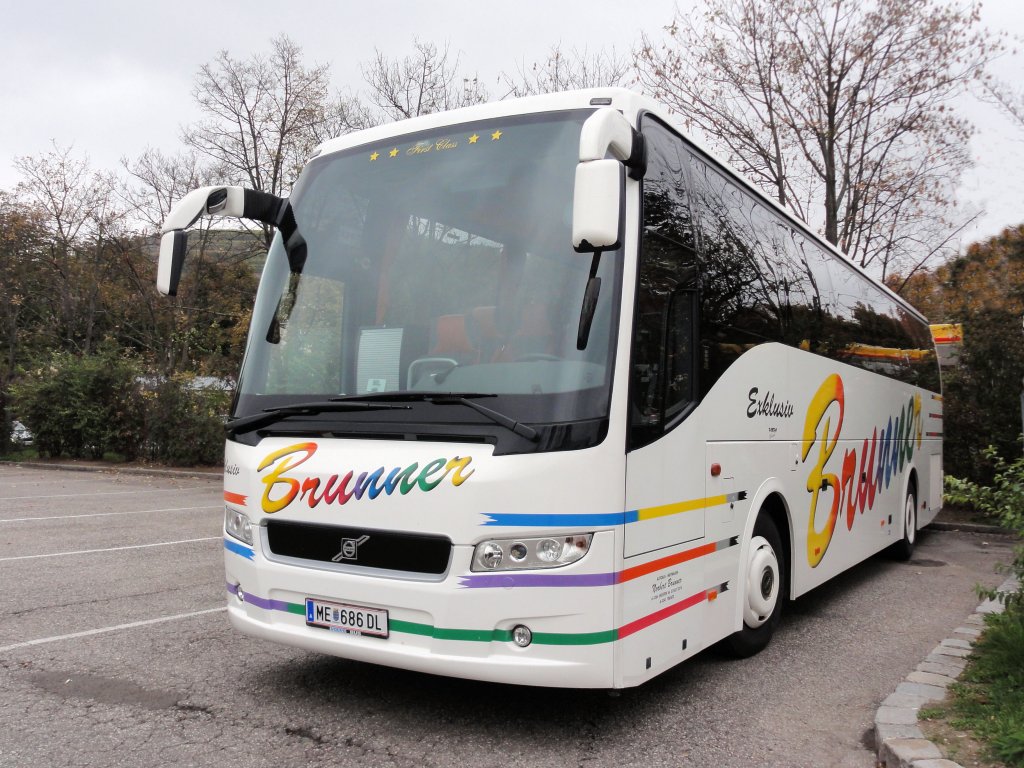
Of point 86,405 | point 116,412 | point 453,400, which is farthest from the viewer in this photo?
point 86,405

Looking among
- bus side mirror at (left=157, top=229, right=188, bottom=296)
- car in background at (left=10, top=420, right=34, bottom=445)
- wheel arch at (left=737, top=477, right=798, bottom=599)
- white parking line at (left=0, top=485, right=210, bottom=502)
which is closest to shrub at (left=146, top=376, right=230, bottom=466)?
white parking line at (left=0, top=485, right=210, bottom=502)

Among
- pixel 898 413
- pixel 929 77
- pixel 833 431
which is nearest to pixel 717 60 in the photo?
pixel 929 77

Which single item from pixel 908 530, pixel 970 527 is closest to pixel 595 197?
pixel 908 530

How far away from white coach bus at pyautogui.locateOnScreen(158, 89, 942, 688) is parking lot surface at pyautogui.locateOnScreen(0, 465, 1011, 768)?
38cm

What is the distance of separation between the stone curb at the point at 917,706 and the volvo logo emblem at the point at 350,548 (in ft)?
8.35

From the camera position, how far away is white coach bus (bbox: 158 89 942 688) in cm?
382

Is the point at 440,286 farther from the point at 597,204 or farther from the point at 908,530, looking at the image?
the point at 908,530

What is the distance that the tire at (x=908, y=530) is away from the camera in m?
9.83

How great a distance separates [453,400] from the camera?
404 centimetres

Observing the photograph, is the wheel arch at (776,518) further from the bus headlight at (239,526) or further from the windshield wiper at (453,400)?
the bus headlight at (239,526)

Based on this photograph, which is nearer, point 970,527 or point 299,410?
point 299,410

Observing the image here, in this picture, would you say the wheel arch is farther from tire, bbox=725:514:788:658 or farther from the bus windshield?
the bus windshield

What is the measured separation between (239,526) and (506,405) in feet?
5.74

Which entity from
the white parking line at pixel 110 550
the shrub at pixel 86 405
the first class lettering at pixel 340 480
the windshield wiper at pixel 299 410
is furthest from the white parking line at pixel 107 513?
the first class lettering at pixel 340 480
